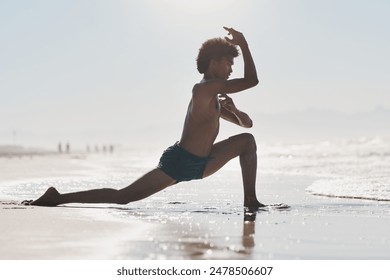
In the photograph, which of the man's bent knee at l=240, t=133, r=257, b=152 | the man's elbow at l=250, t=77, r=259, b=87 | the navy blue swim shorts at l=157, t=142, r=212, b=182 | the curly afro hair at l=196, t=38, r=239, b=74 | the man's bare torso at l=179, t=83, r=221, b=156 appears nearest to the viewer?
the man's elbow at l=250, t=77, r=259, b=87

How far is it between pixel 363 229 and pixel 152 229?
1847 millimetres

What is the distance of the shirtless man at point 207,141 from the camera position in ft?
25.0

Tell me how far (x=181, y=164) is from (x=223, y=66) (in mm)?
1139

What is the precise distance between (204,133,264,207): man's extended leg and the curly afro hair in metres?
0.98

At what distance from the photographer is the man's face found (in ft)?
25.4

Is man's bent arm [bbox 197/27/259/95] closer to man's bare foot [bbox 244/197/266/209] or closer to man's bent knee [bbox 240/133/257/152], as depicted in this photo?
man's bent knee [bbox 240/133/257/152]

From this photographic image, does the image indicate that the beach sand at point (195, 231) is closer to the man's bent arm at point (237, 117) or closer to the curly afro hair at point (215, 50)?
the man's bent arm at point (237, 117)

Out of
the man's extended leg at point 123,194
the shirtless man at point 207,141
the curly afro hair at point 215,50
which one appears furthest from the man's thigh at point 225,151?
the curly afro hair at point 215,50

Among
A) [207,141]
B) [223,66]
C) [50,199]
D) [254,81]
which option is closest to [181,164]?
[207,141]

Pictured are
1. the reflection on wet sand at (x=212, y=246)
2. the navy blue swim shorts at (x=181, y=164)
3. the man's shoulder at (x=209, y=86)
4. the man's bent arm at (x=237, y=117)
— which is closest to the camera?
the reflection on wet sand at (x=212, y=246)

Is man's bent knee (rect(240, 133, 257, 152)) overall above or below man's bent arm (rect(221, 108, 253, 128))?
below

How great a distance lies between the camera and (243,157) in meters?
8.39

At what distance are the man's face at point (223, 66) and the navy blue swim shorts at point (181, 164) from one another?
908 millimetres

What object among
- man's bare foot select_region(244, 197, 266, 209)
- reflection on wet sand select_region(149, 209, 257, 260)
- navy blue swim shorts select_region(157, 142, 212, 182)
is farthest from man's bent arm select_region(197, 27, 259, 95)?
reflection on wet sand select_region(149, 209, 257, 260)
